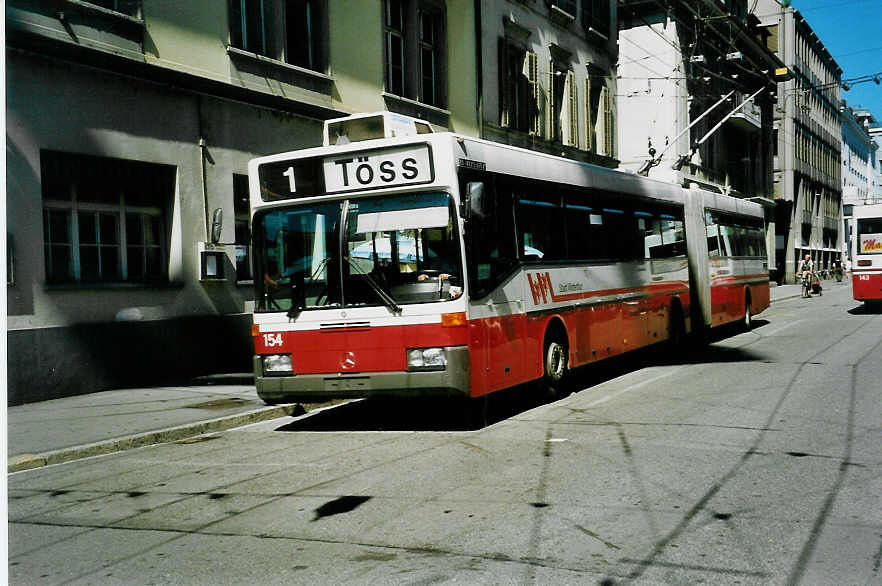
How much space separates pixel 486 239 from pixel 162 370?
21.9 ft

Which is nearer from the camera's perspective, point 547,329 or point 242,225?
point 547,329

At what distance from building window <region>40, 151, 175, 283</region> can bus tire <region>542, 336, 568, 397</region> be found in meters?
6.62

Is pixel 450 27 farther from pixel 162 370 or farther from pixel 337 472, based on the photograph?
pixel 337 472

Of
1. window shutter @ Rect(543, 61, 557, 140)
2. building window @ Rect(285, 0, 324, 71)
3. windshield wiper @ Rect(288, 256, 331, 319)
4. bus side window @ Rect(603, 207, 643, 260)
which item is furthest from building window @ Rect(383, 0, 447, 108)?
windshield wiper @ Rect(288, 256, 331, 319)

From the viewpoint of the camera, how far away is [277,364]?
364 inches

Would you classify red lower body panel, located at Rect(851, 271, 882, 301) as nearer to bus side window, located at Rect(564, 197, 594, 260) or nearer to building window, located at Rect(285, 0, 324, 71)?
bus side window, located at Rect(564, 197, 594, 260)

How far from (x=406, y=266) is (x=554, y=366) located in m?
3.02

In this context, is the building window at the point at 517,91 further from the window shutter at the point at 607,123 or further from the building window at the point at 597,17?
the window shutter at the point at 607,123

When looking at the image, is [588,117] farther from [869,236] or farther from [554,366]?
[554,366]

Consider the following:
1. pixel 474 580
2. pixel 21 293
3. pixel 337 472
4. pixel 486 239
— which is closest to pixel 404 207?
pixel 486 239

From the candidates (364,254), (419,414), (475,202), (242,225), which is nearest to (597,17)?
(242,225)

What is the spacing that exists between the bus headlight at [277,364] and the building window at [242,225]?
6.13m

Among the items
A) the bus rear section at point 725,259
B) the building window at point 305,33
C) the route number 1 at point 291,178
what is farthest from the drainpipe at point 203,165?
A: the bus rear section at point 725,259

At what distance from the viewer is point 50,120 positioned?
12.0m
